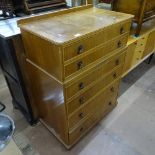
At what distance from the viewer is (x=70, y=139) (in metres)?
1.34

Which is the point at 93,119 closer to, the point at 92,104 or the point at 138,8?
the point at 92,104

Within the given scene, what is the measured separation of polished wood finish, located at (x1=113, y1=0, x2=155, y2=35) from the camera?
169 cm

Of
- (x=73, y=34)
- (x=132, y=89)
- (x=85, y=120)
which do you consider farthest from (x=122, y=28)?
(x=132, y=89)

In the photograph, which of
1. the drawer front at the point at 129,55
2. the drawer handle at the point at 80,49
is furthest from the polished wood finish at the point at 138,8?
the drawer handle at the point at 80,49

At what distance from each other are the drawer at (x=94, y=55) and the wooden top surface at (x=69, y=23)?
0.14 meters

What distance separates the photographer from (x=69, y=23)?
3.53 ft

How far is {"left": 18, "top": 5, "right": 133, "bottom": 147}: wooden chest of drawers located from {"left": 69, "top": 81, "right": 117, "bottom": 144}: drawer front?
1 cm

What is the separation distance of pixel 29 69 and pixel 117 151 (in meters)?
1.00

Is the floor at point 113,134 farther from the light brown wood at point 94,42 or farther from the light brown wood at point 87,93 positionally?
the light brown wood at point 94,42

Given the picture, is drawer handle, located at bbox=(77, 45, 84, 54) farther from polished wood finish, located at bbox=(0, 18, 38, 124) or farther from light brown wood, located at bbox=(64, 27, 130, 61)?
polished wood finish, located at bbox=(0, 18, 38, 124)

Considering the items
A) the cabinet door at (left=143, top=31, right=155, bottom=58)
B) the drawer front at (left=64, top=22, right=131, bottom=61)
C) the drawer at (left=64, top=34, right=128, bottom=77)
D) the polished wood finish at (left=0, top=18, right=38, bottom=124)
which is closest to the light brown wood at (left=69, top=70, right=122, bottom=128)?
the drawer at (left=64, top=34, right=128, bottom=77)

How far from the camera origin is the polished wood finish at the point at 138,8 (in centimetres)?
169

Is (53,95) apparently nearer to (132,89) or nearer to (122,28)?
(122,28)

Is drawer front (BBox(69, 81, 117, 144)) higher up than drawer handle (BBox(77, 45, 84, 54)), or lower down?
lower down
